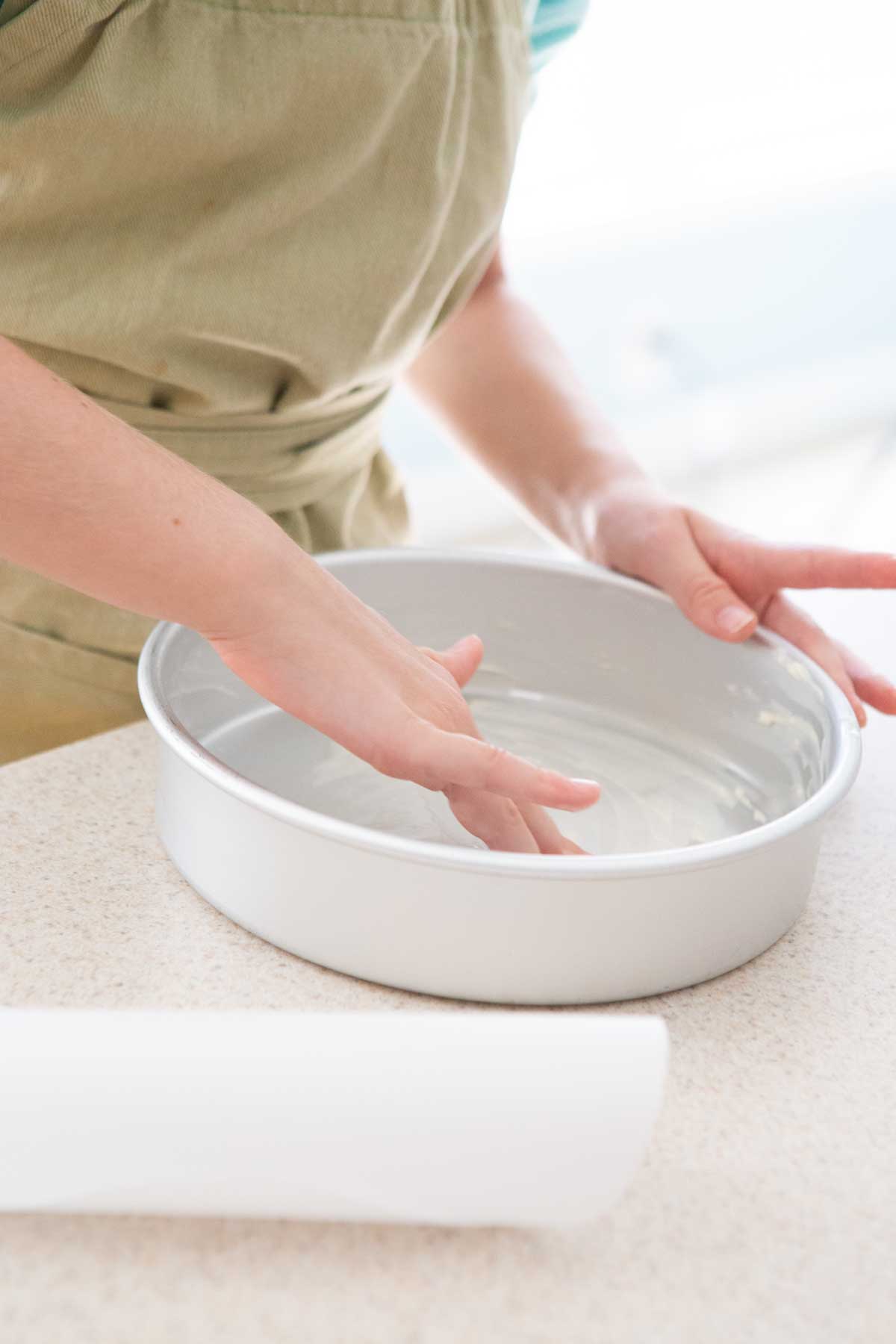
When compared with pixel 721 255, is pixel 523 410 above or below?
above

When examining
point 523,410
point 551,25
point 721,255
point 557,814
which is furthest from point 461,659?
point 721,255

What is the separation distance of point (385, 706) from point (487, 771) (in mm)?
55

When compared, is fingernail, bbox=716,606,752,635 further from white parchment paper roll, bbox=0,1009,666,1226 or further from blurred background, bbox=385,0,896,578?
blurred background, bbox=385,0,896,578

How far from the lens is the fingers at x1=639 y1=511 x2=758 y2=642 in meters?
0.72

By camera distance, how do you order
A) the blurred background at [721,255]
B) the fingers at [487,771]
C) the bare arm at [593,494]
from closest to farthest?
the fingers at [487,771]
the bare arm at [593,494]
the blurred background at [721,255]

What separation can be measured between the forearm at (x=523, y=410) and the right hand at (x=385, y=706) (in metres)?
0.32

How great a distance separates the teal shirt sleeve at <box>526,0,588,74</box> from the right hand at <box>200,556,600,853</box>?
43 cm

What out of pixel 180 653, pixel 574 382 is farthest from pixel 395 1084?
pixel 574 382

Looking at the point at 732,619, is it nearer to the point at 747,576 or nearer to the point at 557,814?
the point at 747,576

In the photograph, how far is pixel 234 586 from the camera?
1.79 ft

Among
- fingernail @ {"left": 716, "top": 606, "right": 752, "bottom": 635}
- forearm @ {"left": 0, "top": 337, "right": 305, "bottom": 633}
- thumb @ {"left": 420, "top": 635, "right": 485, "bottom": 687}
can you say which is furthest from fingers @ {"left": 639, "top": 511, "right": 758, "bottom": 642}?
forearm @ {"left": 0, "top": 337, "right": 305, "bottom": 633}

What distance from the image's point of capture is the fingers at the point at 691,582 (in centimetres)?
72

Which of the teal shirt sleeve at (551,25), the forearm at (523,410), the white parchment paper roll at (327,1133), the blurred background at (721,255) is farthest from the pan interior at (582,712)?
the blurred background at (721,255)

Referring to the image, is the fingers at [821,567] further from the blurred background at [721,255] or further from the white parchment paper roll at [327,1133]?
the blurred background at [721,255]
